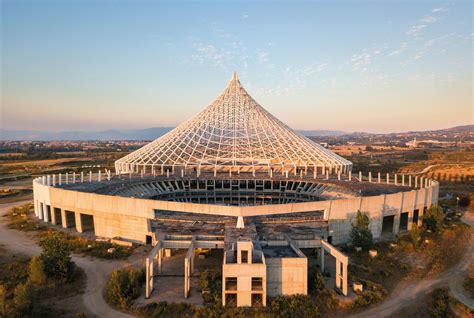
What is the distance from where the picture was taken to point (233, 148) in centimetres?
4612

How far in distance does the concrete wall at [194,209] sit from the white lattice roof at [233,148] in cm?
1453

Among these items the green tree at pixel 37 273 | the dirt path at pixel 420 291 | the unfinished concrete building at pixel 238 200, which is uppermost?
the unfinished concrete building at pixel 238 200

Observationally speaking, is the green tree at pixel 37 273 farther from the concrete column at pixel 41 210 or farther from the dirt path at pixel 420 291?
the dirt path at pixel 420 291

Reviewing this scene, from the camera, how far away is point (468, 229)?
30125mm

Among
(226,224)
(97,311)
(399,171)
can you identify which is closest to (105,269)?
(97,311)

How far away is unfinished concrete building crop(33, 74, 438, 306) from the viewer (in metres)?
16.8

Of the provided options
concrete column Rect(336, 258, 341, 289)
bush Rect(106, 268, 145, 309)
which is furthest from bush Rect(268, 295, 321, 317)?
bush Rect(106, 268, 145, 309)

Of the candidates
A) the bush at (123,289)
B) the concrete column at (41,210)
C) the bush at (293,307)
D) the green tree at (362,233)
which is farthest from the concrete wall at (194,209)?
the bush at (293,307)

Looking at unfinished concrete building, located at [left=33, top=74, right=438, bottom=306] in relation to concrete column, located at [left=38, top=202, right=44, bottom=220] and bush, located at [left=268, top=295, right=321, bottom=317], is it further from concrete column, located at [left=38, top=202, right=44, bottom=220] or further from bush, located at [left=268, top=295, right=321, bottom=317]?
bush, located at [left=268, top=295, right=321, bottom=317]

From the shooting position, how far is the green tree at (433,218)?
92.0 feet

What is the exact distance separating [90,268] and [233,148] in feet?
92.9

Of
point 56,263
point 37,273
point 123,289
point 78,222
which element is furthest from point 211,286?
point 78,222

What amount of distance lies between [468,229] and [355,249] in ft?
47.5

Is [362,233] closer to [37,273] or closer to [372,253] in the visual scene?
[372,253]
